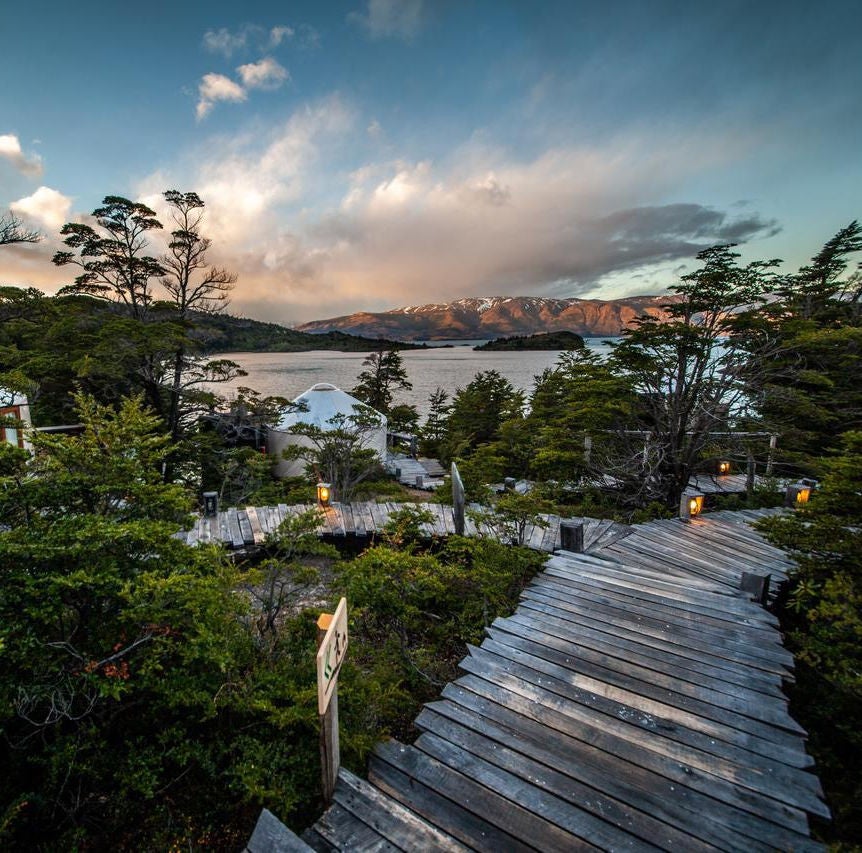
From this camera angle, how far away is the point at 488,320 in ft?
568

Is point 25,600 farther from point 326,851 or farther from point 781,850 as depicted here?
point 781,850

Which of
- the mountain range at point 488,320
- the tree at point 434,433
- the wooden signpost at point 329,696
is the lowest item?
the tree at point 434,433

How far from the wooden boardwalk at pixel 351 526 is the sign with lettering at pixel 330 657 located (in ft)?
15.0

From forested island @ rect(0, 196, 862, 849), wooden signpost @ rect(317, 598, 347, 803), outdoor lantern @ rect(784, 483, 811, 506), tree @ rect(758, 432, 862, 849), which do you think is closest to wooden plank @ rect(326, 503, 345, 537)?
forested island @ rect(0, 196, 862, 849)

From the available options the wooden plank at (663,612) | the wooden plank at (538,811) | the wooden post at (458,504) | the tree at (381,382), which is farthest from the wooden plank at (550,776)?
the tree at (381,382)

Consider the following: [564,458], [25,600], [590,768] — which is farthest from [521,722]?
[564,458]

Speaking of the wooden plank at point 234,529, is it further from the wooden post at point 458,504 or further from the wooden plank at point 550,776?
the wooden plank at point 550,776

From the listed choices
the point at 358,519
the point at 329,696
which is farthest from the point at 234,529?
the point at 329,696

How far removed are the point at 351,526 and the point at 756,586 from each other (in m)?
6.75

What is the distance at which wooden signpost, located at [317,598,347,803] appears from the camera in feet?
7.74

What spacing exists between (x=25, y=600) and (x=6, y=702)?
0.55 m

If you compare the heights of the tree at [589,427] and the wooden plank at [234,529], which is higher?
the tree at [589,427]

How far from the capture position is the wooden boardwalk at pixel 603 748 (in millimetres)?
2363

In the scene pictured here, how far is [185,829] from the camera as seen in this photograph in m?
2.61
